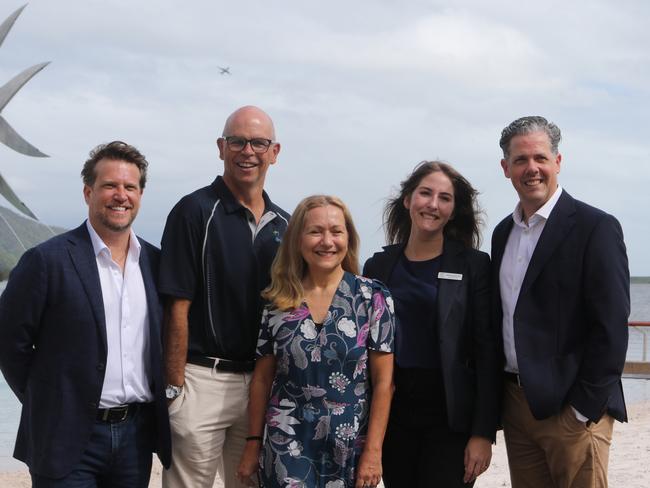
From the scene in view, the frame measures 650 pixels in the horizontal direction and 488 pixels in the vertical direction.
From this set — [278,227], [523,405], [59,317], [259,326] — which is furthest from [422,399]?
[59,317]

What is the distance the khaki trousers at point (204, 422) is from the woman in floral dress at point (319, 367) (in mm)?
255

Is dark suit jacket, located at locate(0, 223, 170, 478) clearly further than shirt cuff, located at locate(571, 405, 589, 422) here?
No

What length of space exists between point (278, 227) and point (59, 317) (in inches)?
38.8

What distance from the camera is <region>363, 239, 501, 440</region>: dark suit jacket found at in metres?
3.10

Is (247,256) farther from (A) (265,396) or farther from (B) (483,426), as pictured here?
(B) (483,426)

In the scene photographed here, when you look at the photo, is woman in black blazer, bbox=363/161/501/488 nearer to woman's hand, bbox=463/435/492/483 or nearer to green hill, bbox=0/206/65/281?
woman's hand, bbox=463/435/492/483

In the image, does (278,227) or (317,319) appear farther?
(278,227)

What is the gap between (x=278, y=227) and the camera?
346 centimetres

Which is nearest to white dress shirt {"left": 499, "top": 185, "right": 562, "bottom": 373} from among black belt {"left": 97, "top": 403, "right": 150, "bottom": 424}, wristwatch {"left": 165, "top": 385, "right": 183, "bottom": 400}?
wristwatch {"left": 165, "top": 385, "right": 183, "bottom": 400}

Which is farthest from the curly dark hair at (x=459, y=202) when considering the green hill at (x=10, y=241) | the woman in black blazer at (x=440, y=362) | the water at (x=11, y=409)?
the water at (x=11, y=409)

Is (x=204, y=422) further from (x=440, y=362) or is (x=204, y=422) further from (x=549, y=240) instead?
(x=549, y=240)

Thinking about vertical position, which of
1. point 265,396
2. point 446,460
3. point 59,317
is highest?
point 59,317

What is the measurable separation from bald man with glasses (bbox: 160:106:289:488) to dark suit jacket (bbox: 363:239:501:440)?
56 centimetres

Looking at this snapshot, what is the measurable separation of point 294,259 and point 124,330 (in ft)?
2.18
